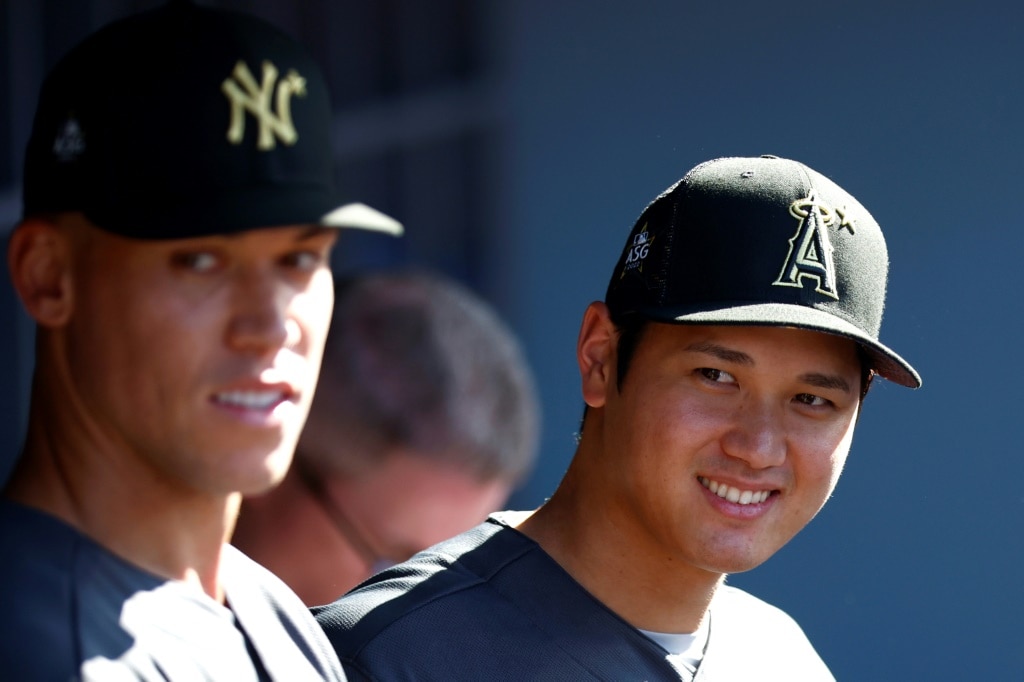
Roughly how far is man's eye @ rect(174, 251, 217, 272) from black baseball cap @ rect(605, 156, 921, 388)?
0.81 metres

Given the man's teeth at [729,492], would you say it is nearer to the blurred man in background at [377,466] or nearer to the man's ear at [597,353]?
the man's ear at [597,353]

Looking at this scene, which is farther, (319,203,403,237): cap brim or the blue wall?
the blue wall

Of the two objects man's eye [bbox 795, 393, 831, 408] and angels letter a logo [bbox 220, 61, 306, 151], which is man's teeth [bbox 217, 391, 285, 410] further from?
man's eye [bbox 795, 393, 831, 408]

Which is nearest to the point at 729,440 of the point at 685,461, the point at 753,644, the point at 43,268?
the point at 685,461

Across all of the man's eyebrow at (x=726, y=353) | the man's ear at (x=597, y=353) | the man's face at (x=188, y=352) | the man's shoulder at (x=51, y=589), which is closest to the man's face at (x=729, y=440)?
the man's eyebrow at (x=726, y=353)

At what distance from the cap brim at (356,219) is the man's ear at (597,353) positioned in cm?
75

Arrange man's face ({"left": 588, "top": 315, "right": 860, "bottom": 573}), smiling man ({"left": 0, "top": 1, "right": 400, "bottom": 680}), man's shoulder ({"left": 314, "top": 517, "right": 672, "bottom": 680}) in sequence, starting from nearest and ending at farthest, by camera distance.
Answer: smiling man ({"left": 0, "top": 1, "right": 400, "bottom": 680}) → man's shoulder ({"left": 314, "top": 517, "right": 672, "bottom": 680}) → man's face ({"left": 588, "top": 315, "right": 860, "bottom": 573})

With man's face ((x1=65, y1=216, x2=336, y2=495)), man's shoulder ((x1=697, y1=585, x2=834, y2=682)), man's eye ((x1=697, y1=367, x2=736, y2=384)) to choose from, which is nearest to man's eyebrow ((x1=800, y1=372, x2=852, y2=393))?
man's eye ((x1=697, y1=367, x2=736, y2=384))

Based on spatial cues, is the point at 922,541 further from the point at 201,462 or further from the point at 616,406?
the point at 201,462

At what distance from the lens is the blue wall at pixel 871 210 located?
407cm

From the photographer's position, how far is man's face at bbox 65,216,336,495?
4.98ft

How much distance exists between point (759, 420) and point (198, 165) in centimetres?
99

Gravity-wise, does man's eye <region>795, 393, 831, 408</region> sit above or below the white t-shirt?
above

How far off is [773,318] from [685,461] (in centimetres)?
25
